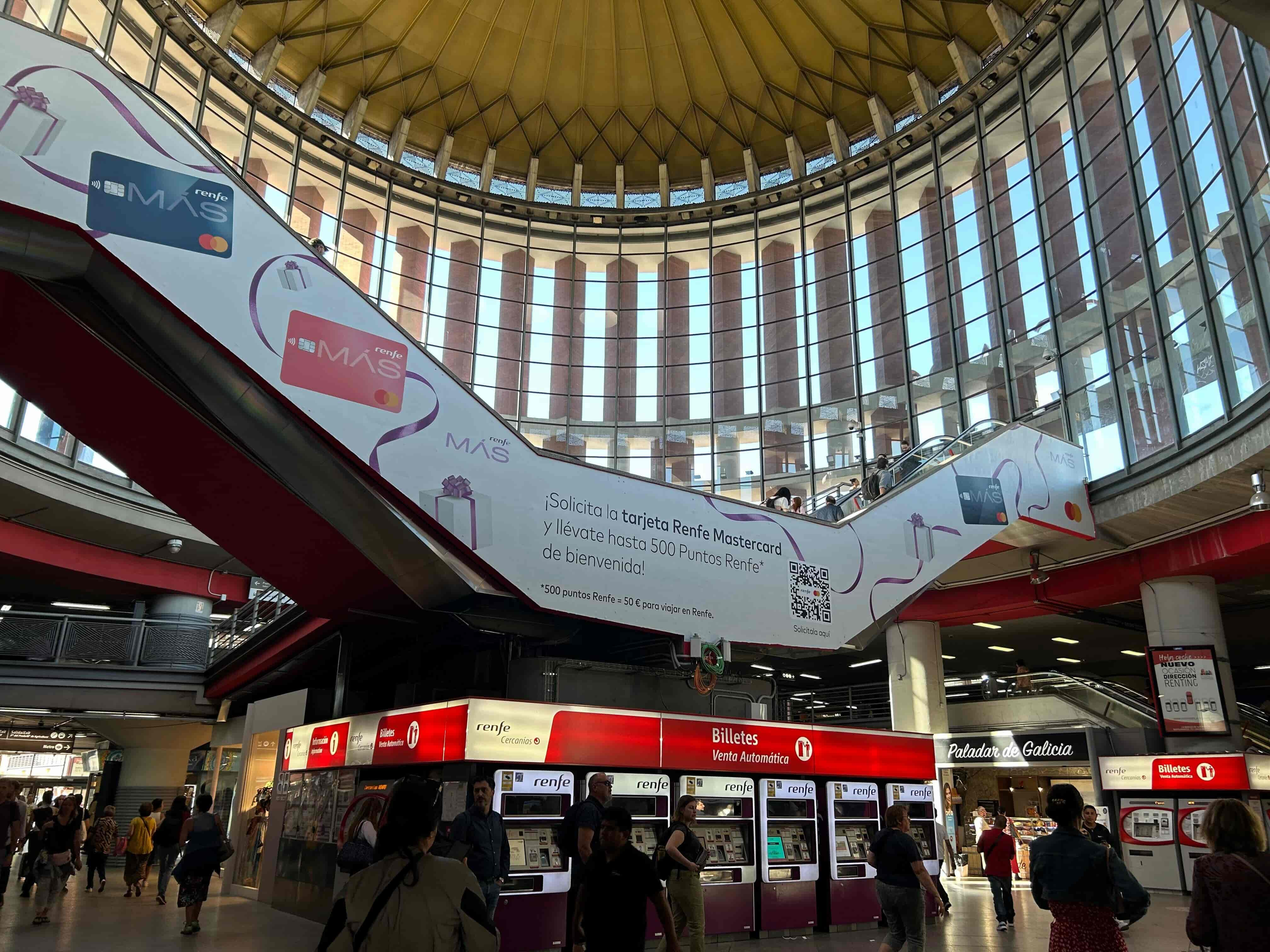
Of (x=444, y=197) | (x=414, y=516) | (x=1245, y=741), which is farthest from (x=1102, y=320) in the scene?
(x=444, y=197)

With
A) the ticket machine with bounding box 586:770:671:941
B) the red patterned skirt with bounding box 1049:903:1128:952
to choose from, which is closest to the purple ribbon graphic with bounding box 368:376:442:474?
the ticket machine with bounding box 586:770:671:941

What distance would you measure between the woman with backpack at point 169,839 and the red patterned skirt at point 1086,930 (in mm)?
13418

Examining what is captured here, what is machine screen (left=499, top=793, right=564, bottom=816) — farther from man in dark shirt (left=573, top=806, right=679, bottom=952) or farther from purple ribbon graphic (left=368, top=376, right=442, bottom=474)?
man in dark shirt (left=573, top=806, right=679, bottom=952)

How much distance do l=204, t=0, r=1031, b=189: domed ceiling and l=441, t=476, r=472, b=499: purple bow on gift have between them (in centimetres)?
2224

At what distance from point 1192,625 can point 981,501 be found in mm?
5554

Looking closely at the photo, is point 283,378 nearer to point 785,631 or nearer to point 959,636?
point 785,631

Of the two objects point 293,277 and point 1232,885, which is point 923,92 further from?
point 1232,885

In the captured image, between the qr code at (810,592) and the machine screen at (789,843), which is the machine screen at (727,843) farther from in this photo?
the qr code at (810,592)

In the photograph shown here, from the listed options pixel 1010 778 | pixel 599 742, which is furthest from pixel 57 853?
pixel 1010 778

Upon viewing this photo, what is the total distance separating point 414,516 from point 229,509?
7.29 feet

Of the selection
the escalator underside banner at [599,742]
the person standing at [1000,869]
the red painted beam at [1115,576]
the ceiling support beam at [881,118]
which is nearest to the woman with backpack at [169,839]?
the escalator underside banner at [599,742]

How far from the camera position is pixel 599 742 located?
10.2 m

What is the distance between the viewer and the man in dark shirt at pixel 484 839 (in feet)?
24.6

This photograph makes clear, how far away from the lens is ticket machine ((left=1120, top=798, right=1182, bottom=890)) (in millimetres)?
16750
